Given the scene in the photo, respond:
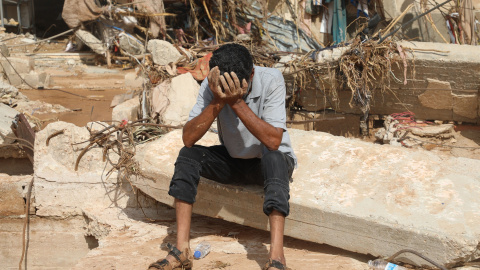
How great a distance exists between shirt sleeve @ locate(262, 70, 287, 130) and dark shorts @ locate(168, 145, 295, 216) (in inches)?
7.6

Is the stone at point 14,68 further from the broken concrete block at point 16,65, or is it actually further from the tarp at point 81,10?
the tarp at point 81,10

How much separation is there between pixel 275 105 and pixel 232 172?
24.0 inches

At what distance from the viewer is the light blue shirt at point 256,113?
3189 millimetres

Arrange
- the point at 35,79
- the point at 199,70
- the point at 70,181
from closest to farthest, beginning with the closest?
the point at 70,181 → the point at 199,70 → the point at 35,79

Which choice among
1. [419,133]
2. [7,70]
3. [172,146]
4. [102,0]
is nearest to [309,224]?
[172,146]

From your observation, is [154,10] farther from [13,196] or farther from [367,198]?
[367,198]

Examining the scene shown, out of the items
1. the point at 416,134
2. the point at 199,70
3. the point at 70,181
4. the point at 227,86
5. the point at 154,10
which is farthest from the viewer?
the point at 154,10

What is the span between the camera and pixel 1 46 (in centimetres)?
990

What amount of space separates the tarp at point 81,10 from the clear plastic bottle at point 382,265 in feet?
28.4

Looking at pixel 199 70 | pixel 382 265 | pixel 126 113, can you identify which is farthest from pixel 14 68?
pixel 382 265

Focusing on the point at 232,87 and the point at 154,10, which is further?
the point at 154,10

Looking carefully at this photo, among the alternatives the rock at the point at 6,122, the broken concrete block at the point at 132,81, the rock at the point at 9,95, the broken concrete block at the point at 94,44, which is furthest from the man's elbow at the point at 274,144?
the broken concrete block at the point at 94,44

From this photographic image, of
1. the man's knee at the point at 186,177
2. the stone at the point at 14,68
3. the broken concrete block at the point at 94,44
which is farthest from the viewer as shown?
the broken concrete block at the point at 94,44

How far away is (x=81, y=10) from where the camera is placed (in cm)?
1034
